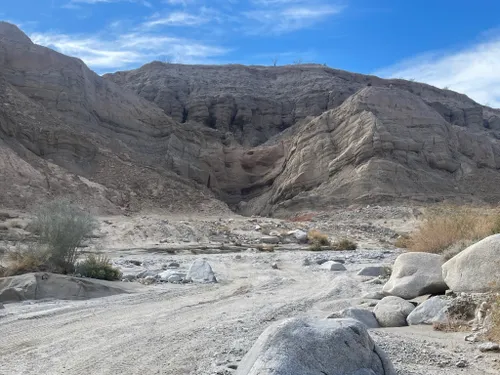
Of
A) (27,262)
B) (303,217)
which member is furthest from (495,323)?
(303,217)

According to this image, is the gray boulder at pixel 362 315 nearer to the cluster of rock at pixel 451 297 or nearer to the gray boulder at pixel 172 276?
the cluster of rock at pixel 451 297

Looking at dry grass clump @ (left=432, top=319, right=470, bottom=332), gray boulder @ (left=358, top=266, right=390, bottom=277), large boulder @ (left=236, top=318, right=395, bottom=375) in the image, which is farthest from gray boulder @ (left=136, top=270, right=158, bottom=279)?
large boulder @ (left=236, top=318, right=395, bottom=375)

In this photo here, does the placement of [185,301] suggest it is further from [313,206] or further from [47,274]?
[313,206]

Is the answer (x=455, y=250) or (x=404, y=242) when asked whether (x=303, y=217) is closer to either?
(x=404, y=242)

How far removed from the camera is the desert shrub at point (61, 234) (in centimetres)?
1251

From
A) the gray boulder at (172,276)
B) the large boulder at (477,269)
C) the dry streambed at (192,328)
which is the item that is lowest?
the gray boulder at (172,276)

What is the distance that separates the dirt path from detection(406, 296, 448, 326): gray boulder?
36 centimetres

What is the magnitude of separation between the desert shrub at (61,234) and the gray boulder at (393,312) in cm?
748

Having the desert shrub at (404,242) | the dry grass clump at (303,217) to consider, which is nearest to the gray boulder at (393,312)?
the desert shrub at (404,242)

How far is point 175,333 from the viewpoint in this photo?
7.24m

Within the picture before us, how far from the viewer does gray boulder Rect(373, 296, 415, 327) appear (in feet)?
25.0

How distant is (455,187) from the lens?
1822 inches

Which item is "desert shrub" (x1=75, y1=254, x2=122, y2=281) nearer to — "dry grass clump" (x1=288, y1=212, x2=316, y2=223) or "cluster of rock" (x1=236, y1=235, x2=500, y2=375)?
"cluster of rock" (x1=236, y1=235, x2=500, y2=375)

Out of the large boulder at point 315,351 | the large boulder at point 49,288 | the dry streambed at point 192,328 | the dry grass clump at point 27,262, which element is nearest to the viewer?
the large boulder at point 315,351
